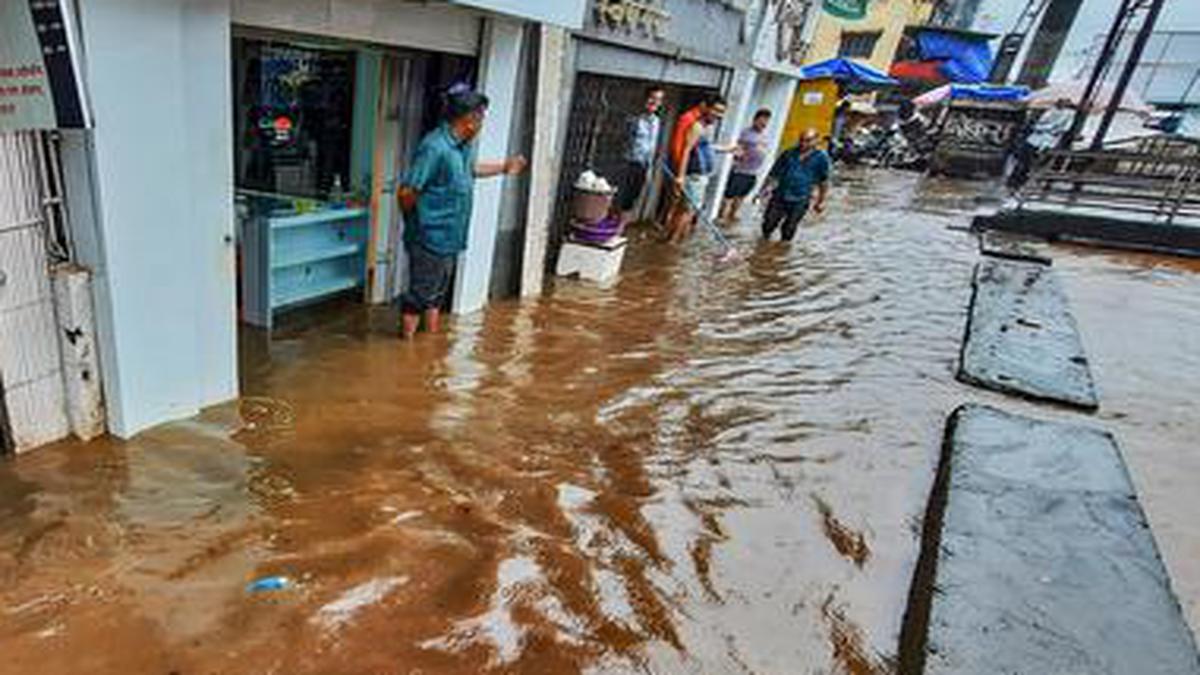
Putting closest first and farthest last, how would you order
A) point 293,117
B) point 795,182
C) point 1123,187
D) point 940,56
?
point 293,117
point 795,182
point 1123,187
point 940,56

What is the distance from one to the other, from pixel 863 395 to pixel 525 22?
3.85 meters

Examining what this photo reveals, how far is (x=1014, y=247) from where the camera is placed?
11.9 meters

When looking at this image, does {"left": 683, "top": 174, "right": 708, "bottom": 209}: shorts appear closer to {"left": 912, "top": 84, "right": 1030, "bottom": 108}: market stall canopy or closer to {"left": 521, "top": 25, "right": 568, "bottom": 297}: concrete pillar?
{"left": 521, "top": 25, "right": 568, "bottom": 297}: concrete pillar

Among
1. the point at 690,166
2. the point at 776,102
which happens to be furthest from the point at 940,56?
the point at 690,166

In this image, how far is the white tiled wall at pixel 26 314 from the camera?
3076mm

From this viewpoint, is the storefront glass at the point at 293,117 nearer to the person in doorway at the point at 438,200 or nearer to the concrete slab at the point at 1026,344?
the person in doorway at the point at 438,200

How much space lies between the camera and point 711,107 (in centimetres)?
963

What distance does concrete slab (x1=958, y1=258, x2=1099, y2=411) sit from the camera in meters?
5.86

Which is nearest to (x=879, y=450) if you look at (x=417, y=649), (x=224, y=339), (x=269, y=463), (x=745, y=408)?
(x=745, y=408)

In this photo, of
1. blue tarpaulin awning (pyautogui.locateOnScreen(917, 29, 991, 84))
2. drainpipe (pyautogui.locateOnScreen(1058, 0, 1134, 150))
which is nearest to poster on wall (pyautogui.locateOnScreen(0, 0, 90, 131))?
drainpipe (pyautogui.locateOnScreen(1058, 0, 1134, 150))

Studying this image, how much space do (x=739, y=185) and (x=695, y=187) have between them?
239 centimetres

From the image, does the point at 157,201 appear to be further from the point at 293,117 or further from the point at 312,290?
the point at 293,117

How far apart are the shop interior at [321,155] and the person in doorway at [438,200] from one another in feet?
2.08

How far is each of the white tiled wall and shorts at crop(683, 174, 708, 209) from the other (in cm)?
783
